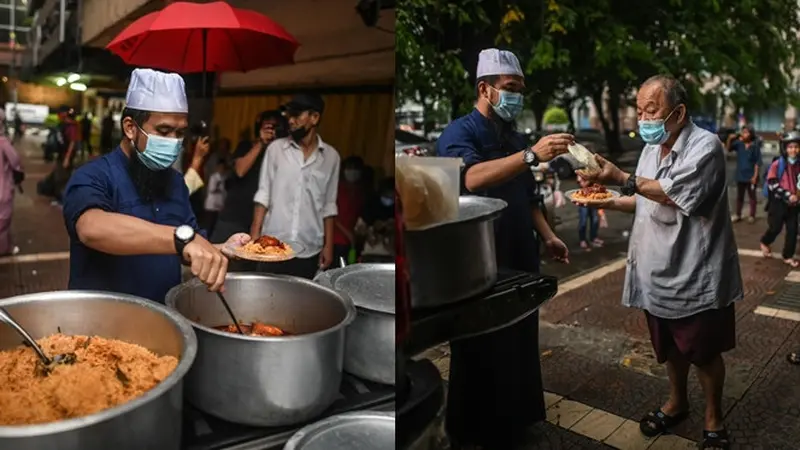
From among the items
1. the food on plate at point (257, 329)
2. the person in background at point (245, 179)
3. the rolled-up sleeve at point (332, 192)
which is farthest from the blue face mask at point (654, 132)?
the food on plate at point (257, 329)

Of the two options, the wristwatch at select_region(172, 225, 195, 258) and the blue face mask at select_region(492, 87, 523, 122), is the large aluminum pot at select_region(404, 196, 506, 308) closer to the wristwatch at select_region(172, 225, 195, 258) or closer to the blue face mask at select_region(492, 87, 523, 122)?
the blue face mask at select_region(492, 87, 523, 122)

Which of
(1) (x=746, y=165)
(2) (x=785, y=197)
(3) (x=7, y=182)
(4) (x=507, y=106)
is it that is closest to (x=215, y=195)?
(3) (x=7, y=182)

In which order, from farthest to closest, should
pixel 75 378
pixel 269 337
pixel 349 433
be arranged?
pixel 349 433 < pixel 269 337 < pixel 75 378

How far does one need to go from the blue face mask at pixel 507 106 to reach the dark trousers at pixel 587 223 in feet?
0.78

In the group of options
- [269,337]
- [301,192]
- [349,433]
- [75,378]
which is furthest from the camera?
[301,192]

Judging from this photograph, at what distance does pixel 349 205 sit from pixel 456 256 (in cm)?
29

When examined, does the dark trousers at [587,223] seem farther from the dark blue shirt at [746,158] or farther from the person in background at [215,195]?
the person in background at [215,195]

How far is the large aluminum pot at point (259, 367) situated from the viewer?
45.2 inches

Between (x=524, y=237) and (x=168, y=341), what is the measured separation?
2.30ft

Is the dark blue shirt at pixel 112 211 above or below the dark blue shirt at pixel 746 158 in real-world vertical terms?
below

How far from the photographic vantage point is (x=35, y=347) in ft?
3.56

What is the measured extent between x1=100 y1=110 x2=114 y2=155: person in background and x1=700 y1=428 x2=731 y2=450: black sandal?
1299mm

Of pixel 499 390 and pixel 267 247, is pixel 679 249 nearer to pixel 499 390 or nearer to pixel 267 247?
pixel 499 390

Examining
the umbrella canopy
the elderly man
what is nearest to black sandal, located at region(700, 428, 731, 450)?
the elderly man
